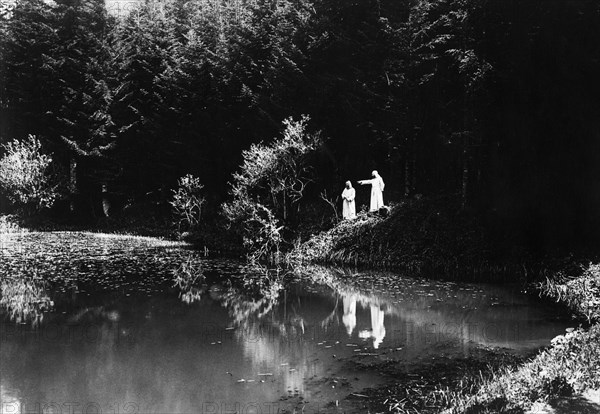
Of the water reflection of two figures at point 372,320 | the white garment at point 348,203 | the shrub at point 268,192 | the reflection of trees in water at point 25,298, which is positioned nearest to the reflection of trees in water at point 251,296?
the water reflection of two figures at point 372,320

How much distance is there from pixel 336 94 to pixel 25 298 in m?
17.5

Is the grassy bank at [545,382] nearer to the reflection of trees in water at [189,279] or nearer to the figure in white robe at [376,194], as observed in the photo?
the reflection of trees in water at [189,279]

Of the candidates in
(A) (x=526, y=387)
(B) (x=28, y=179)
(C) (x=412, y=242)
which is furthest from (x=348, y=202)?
(B) (x=28, y=179)

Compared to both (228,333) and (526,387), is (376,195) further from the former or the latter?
(526,387)

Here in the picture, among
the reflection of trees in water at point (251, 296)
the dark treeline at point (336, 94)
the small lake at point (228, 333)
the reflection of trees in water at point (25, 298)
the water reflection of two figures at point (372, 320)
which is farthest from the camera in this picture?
the dark treeline at point (336, 94)

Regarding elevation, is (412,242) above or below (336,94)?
below

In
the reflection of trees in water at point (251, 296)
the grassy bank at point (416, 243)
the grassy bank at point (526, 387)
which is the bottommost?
the grassy bank at point (526, 387)

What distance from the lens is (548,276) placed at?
1692cm

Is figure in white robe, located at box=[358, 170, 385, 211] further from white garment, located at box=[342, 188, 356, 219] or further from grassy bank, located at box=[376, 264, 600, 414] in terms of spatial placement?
grassy bank, located at box=[376, 264, 600, 414]

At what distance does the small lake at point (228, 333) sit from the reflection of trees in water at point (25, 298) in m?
0.06

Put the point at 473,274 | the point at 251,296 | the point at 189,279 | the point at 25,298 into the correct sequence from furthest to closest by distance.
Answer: the point at 189,279 < the point at 473,274 < the point at 251,296 < the point at 25,298

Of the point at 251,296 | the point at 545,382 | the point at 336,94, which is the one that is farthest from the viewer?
the point at 336,94

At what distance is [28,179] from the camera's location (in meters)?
35.9

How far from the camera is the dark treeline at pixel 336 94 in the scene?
18250mm
